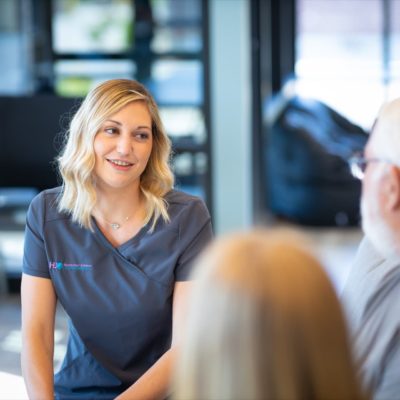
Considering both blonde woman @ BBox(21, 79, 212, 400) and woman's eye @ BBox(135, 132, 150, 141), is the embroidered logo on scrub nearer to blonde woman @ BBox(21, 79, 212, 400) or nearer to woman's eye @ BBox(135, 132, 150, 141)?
blonde woman @ BBox(21, 79, 212, 400)

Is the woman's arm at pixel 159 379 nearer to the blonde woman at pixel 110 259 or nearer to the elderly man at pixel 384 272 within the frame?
the blonde woman at pixel 110 259

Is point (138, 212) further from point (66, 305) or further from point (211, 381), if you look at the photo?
point (211, 381)

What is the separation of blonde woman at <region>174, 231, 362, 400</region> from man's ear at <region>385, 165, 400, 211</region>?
596 mm

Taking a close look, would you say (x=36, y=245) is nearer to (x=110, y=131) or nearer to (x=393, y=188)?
(x=110, y=131)

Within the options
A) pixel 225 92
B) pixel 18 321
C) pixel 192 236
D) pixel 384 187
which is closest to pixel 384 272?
pixel 384 187

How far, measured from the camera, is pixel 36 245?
6.93 ft

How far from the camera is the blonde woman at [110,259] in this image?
6.66 ft

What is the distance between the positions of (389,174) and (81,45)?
443cm

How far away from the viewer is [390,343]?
4.98ft

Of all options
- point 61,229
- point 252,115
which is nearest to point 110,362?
point 61,229

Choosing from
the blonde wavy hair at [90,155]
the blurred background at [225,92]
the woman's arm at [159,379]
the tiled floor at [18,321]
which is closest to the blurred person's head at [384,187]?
the tiled floor at [18,321]

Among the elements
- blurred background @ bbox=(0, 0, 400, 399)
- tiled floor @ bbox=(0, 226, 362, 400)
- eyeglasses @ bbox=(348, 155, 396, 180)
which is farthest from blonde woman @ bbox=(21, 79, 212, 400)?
blurred background @ bbox=(0, 0, 400, 399)

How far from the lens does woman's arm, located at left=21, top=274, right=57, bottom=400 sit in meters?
2.01

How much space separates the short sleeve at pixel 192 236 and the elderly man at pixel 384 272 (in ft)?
1.83
